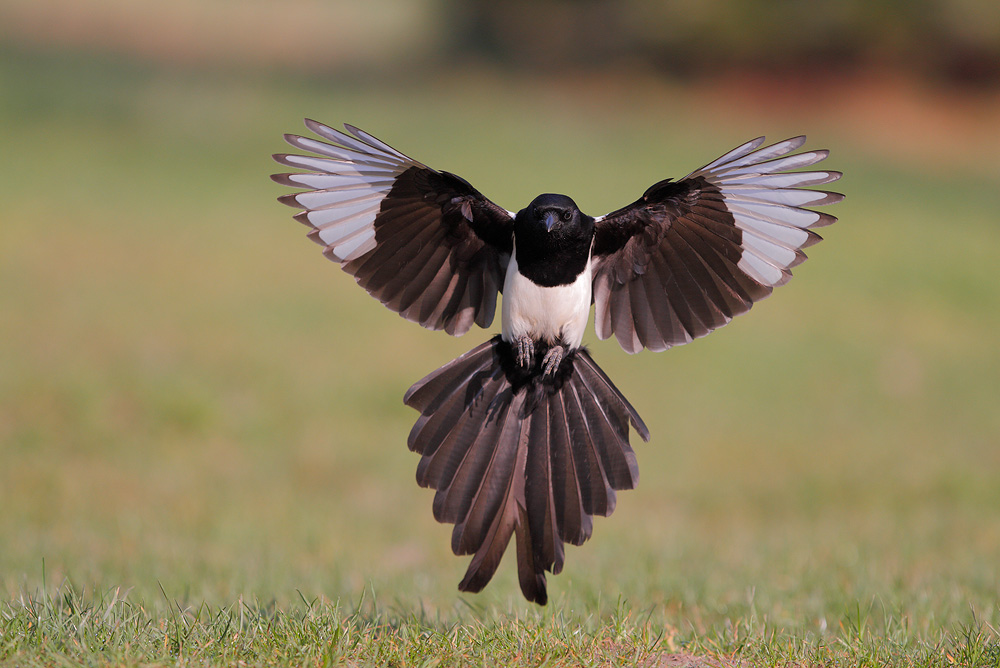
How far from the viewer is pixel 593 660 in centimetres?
311

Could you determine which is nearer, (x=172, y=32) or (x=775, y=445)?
(x=775, y=445)

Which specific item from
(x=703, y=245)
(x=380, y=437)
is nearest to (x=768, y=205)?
(x=703, y=245)

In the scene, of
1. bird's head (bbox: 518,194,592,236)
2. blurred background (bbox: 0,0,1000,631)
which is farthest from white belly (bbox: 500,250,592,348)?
blurred background (bbox: 0,0,1000,631)

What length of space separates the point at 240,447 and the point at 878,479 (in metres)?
5.82

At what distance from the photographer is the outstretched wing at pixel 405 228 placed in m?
3.69

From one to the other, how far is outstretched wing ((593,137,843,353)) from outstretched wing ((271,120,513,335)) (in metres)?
0.48

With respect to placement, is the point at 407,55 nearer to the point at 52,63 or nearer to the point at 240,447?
the point at 52,63

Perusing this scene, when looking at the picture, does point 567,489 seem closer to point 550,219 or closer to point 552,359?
point 552,359

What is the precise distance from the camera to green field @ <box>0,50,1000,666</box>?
11.2 ft

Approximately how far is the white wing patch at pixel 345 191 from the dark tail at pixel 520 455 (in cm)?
67

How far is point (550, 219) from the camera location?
3.51 m

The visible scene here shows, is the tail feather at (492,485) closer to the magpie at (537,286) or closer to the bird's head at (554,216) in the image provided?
the magpie at (537,286)

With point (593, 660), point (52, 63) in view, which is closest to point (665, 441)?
point (593, 660)

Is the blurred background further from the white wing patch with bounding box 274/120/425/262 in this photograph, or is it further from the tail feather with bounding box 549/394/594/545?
the white wing patch with bounding box 274/120/425/262
